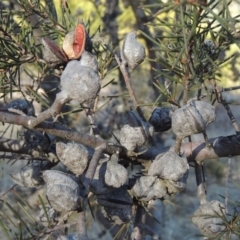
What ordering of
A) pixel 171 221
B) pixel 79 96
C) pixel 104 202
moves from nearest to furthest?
pixel 79 96, pixel 104 202, pixel 171 221

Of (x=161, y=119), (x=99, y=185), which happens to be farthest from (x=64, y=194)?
(x=161, y=119)

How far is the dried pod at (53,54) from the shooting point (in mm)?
384

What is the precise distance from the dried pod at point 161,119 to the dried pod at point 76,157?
12cm

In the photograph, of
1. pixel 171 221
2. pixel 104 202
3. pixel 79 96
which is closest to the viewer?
pixel 79 96

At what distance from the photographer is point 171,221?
2199 mm

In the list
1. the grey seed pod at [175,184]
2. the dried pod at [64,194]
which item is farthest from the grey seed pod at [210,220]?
the dried pod at [64,194]

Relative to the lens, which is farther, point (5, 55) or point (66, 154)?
point (5, 55)

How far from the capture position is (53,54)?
1.26 feet

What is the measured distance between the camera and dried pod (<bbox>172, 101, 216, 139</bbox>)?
1.33 feet

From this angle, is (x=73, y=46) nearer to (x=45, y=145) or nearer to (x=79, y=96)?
(x=79, y=96)

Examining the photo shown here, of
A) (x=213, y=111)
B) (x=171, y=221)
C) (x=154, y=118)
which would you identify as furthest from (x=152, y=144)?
(x=171, y=221)

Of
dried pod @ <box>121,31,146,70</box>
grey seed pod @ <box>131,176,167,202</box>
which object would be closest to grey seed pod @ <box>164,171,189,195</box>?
grey seed pod @ <box>131,176,167,202</box>

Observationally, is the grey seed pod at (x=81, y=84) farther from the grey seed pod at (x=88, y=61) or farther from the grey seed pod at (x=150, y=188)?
the grey seed pod at (x=150, y=188)

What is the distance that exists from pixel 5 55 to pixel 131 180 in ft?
0.65
